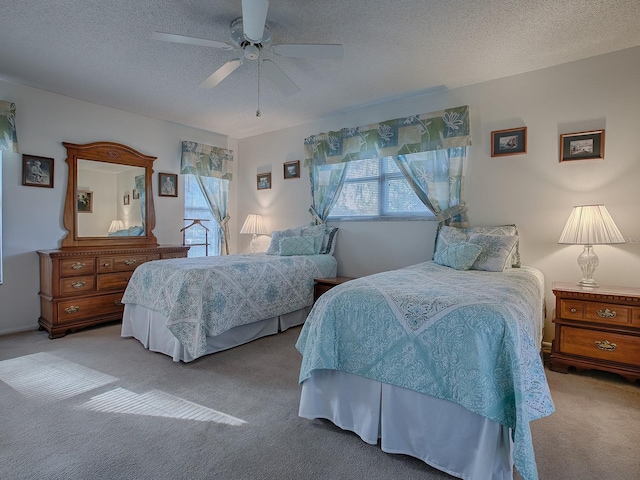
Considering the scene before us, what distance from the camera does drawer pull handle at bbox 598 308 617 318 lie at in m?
2.41

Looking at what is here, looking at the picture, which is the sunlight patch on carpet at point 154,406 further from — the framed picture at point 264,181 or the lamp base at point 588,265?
the framed picture at point 264,181

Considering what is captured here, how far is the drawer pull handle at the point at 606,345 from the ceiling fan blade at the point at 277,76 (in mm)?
3034

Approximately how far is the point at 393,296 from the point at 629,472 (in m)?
1.29

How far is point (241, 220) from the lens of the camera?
568 cm

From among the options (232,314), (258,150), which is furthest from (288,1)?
(258,150)

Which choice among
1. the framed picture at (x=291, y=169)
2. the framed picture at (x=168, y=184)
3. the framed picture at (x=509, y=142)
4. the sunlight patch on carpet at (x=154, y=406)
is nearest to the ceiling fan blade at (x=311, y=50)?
the framed picture at (x=509, y=142)

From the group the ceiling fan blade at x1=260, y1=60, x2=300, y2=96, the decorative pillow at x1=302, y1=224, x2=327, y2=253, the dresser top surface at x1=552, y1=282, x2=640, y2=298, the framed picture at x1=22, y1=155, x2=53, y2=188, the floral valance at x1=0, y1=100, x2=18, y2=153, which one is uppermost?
the ceiling fan blade at x1=260, y1=60, x2=300, y2=96

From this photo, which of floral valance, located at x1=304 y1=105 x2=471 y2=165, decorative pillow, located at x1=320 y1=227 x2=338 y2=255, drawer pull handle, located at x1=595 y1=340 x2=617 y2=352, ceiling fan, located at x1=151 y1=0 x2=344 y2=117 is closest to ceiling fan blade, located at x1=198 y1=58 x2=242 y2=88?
ceiling fan, located at x1=151 y1=0 x2=344 y2=117

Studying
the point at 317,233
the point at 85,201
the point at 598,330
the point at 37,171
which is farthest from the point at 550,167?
the point at 37,171

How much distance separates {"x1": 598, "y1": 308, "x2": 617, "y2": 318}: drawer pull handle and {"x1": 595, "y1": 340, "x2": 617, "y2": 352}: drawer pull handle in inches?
7.3

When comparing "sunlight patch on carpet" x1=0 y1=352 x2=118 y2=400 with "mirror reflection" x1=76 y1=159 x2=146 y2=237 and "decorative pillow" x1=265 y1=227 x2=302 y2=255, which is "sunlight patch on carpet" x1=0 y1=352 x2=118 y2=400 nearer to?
"mirror reflection" x1=76 y1=159 x2=146 y2=237

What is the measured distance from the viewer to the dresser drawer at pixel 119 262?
144 inches

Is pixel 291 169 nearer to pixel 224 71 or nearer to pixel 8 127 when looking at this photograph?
pixel 224 71

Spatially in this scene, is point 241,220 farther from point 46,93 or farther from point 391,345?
point 391,345
